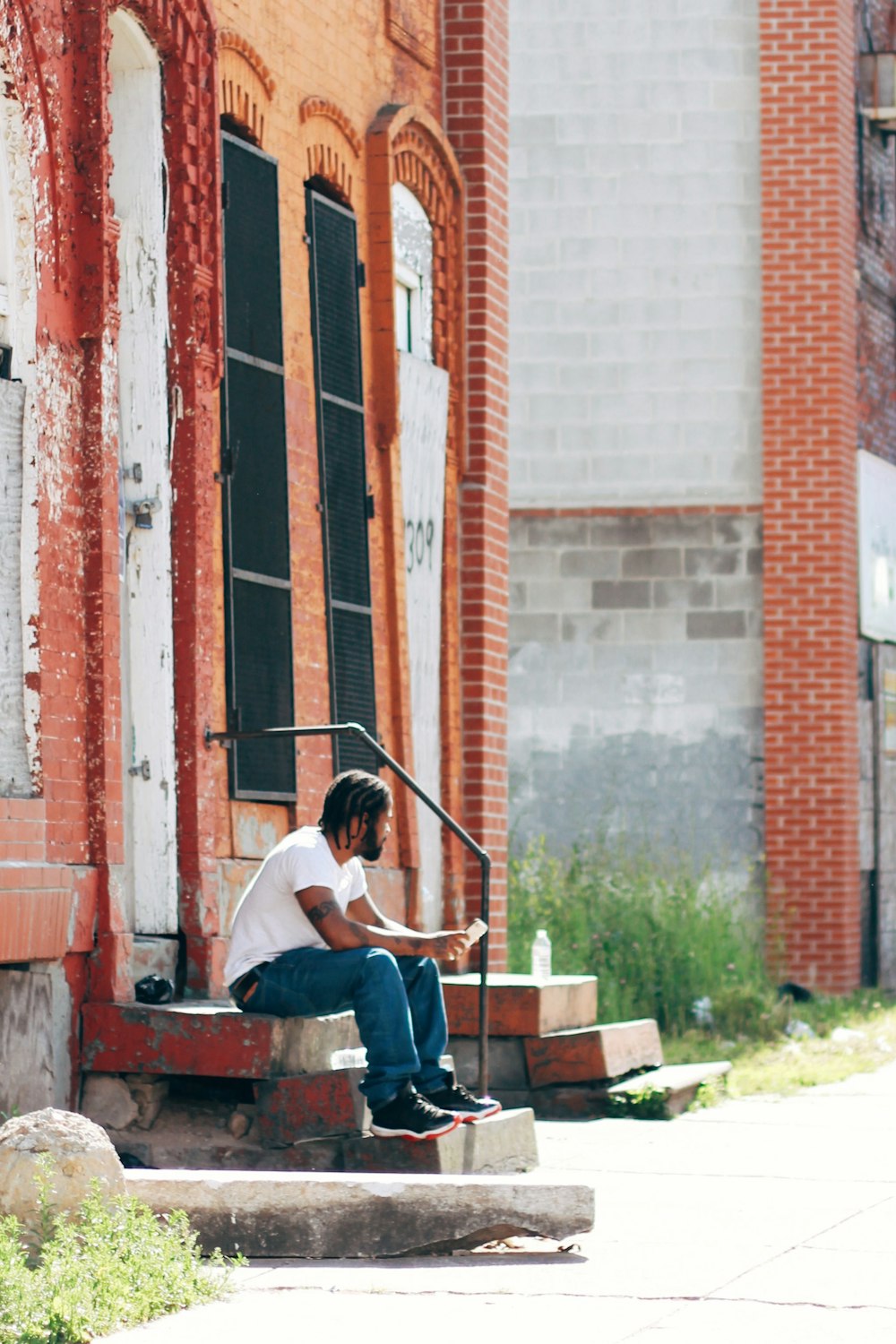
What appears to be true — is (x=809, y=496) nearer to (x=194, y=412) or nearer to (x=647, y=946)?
(x=647, y=946)

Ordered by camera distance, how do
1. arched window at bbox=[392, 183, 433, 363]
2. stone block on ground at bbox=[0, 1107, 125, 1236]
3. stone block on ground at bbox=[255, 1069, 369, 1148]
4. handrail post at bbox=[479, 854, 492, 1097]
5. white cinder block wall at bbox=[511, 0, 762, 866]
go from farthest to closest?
white cinder block wall at bbox=[511, 0, 762, 866] < arched window at bbox=[392, 183, 433, 363] < handrail post at bbox=[479, 854, 492, 1097] < stone block on ground at bbox=[255, 1069, 369, 1148] < stone block on ground at bbox=[0, 1107, 125, 1236]

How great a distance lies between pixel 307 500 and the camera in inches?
418

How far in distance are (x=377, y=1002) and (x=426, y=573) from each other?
15.1ft

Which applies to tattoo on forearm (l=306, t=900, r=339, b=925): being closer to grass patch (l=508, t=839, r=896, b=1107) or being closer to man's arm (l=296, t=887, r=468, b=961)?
man's arm (l=296, t=887, r=468, b=961)

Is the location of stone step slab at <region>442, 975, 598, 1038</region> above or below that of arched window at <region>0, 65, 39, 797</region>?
below

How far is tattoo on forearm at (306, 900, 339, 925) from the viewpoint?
802 cm

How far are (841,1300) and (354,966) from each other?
239cm

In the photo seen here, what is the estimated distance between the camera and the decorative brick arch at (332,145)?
35.6ft

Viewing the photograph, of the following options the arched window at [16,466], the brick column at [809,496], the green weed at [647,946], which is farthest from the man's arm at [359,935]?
the brick column at [809,496]

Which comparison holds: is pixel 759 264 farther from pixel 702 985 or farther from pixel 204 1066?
pixel 204 1066

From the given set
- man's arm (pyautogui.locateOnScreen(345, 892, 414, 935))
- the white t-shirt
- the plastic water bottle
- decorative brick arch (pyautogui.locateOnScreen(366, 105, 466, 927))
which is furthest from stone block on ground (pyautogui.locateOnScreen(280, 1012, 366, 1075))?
decorative brick arch (pyautogui.locateOnScreen(366, 105, 466, 927))

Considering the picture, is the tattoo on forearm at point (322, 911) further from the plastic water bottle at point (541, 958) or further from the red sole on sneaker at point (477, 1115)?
the plastic water bottle at point (541, 958)

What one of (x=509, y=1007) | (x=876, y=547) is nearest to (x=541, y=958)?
(x=509, y=1007)

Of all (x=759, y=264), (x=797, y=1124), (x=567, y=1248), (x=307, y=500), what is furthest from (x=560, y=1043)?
(x=759, y=264)
